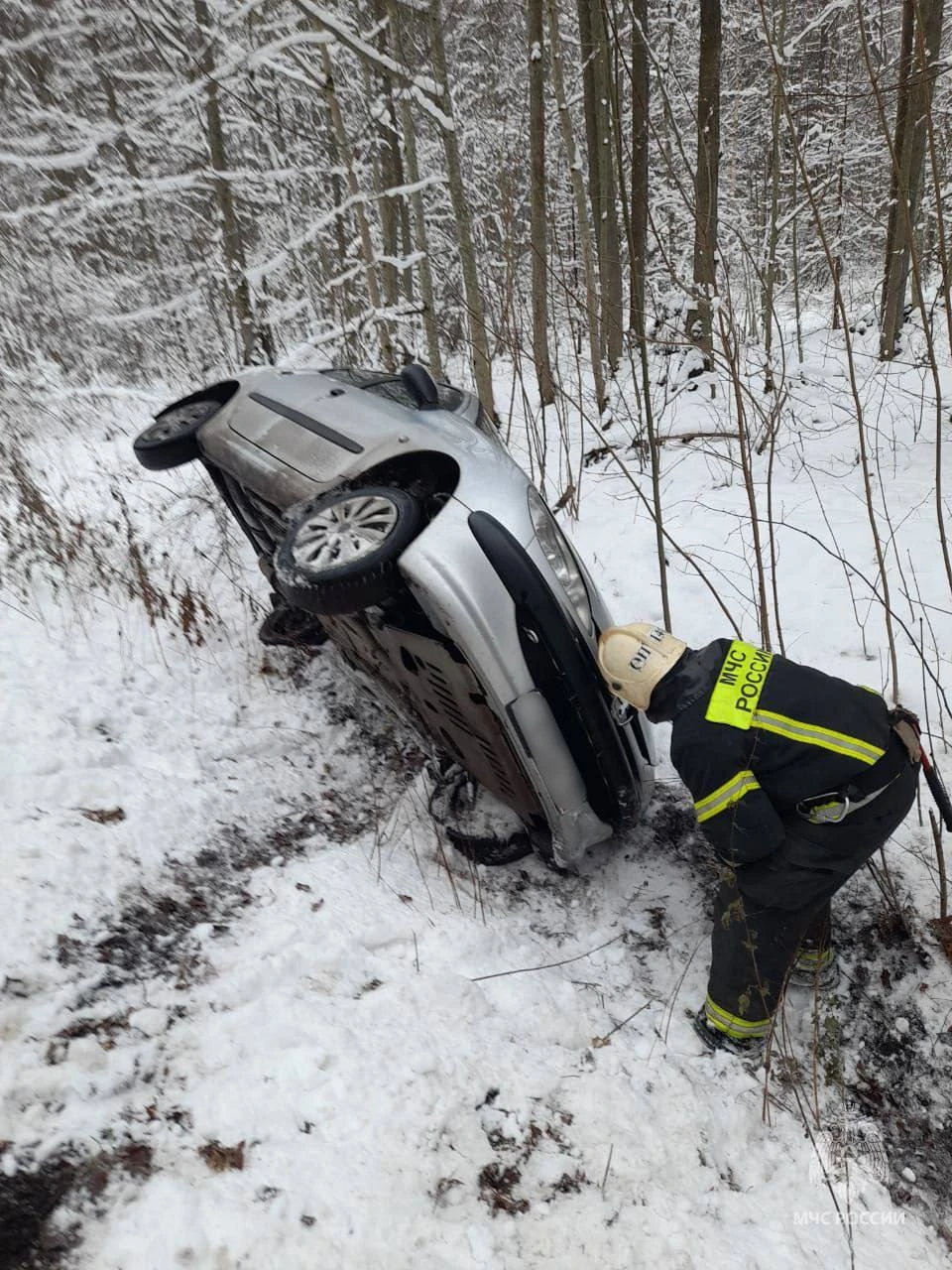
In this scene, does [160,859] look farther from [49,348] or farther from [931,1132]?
[49,348]

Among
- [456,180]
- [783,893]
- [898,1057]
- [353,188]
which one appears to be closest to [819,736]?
[783,893]

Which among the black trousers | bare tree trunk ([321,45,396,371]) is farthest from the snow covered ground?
bare tree trunk ([321,45,396,371])

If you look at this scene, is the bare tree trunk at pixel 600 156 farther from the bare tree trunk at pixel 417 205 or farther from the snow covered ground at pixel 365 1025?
the snow covered ground at pixel 365 1025

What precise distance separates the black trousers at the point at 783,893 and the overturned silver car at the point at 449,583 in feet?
1.60

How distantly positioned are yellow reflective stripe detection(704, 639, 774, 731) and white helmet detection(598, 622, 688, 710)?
0.14 metres

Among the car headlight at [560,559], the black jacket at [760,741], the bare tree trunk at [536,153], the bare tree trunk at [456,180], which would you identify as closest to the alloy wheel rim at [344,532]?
the car headlight at [560,559]

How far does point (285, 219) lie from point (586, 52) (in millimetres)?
4112

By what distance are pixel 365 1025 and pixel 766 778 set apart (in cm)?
129

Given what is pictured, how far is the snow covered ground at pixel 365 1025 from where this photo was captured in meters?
1.56

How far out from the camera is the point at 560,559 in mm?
2342

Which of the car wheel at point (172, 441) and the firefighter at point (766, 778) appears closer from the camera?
the firefighter at point (766, 778)

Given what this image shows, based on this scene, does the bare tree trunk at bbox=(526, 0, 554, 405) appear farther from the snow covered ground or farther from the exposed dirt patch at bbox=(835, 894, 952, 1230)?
the exposed dirt patch at bbox=(835, 894, 952, 1230)

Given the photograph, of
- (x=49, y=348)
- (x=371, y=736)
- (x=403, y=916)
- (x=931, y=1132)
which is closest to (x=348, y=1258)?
(x=403, y=916)

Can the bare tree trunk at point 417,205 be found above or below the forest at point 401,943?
above
